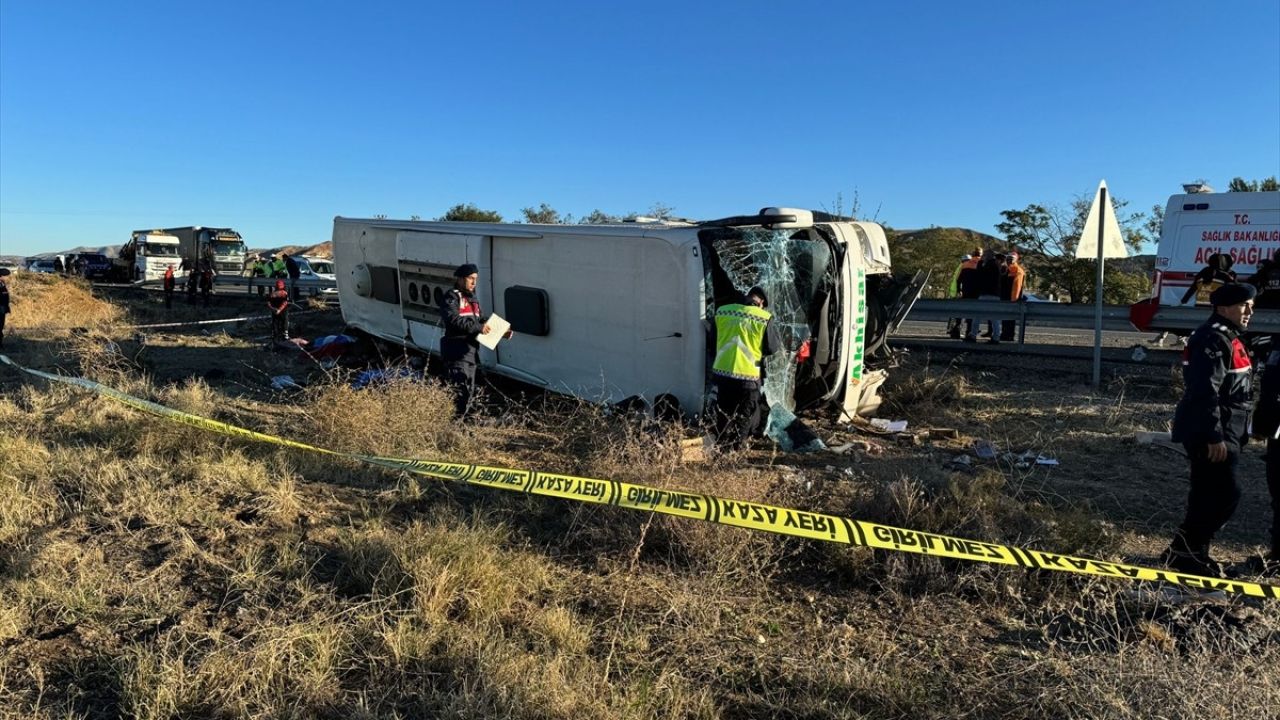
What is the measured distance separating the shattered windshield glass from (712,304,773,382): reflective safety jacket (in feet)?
1.20

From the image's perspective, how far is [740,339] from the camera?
6109 millimetres

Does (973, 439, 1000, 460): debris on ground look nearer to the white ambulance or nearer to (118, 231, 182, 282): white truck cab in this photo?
the white ambulance

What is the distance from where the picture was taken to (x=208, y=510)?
4570 mm

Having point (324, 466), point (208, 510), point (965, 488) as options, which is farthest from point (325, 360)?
point (965, 488)

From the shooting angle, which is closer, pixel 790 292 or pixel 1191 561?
pixel 1191 561

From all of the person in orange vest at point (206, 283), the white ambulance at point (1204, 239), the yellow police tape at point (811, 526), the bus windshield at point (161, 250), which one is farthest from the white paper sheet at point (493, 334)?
the bus windshield at point (161, 250)

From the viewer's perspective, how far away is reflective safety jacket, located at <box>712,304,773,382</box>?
A: 6.09m

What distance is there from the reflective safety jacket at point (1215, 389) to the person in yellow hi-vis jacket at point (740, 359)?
110 inches

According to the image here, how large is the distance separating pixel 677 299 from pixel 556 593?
327cm

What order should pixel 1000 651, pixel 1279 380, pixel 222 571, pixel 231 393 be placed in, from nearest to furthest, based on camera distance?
pixel 1000 651, pixel 222 571, pixel 1279 380, pixel 231 393

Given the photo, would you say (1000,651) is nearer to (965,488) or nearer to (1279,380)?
(965,488)

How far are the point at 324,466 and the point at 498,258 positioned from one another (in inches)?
138

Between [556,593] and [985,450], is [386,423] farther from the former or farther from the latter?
[985,450]

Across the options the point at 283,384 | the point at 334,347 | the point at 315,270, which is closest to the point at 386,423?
→ the point at 283,384
